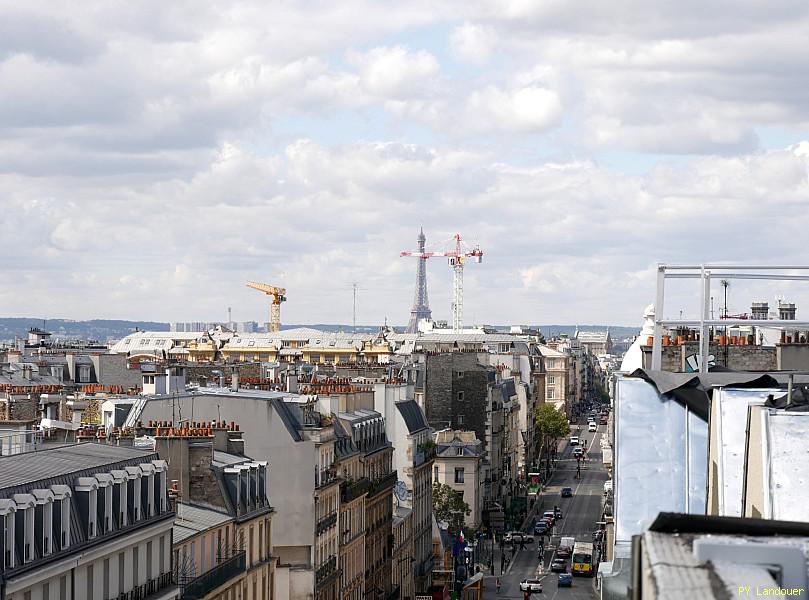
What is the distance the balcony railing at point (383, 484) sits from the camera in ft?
262

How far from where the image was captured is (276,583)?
6141cm

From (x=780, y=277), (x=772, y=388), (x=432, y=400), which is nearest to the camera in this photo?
(x=772, y=388)

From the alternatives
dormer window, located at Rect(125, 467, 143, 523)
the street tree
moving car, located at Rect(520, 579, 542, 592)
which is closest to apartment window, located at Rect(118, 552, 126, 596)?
dormer window, located at Rect(125, 467, 143, 523)

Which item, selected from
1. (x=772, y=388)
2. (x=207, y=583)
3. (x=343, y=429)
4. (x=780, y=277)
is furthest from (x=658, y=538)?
(x=343, y=429)

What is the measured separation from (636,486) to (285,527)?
45160 mm

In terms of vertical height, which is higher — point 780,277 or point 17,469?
point 780,277

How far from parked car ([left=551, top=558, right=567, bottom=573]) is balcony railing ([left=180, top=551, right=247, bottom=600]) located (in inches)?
2510

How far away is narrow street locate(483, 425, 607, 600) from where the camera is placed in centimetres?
10206

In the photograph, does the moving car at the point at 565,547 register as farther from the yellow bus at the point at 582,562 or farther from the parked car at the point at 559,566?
the yellow bus at the point at 582,562

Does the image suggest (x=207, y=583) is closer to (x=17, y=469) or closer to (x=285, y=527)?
(x=17, y=469)

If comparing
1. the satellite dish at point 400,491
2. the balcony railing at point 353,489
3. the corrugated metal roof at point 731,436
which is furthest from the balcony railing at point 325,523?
the corrugated metal roof at point 731,436

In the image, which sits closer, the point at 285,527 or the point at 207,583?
the point at 207,583

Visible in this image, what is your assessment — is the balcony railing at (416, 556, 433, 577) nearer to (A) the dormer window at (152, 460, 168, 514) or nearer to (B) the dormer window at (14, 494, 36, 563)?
(A) the dormer window at (152, 460, 168, 514)

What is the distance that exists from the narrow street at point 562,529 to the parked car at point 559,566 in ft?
1.61
